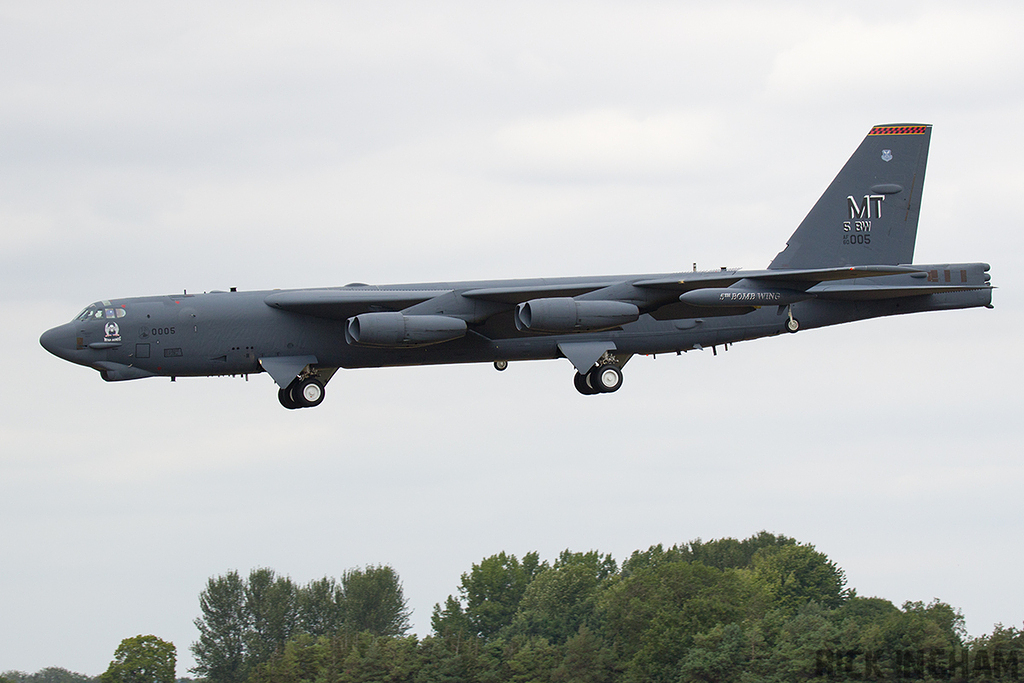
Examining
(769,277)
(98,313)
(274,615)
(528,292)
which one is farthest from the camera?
(274,615)

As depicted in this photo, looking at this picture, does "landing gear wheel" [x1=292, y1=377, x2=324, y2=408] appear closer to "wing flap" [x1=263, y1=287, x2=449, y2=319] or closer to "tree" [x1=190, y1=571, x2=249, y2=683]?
"wing flap" [x1=263, y1=287, x2=449, y2=319]

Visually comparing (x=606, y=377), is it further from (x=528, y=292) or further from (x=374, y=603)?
(x=374, y=603)

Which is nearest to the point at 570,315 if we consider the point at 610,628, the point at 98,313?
the point at 98,313

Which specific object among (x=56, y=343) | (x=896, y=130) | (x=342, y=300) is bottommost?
(x=56, y=343)

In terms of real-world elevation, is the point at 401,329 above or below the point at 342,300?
below

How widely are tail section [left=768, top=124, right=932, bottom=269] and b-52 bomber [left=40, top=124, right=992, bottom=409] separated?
318 mm

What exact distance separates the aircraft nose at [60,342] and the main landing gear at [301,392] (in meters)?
4.76

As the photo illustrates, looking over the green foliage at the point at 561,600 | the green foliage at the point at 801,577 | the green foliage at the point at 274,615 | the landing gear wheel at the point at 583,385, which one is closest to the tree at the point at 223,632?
the green foliage at the point at 274,615

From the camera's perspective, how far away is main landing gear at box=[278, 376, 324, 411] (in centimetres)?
3359

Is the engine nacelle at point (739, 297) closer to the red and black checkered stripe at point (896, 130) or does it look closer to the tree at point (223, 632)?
the red and black checkered stripe at point (896, 130)

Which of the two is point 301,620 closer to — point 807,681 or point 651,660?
point 651,660

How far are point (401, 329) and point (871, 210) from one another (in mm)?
13647

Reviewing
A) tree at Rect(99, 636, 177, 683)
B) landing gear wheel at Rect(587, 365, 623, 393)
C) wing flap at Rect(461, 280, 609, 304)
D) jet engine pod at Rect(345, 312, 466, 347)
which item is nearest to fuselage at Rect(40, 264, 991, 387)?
wing flap at Rect(461, 280, 609, 304)

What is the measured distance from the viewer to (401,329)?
31938 mm
